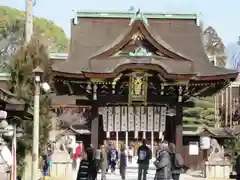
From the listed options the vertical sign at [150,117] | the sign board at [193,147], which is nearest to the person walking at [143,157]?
the vertical sign at [150,117]

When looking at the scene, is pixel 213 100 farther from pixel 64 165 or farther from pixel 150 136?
pixel 64 165

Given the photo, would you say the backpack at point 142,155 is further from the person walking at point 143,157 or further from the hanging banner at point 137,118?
the hanging banner at point 137,118

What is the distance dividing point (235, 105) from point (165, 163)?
35.7m

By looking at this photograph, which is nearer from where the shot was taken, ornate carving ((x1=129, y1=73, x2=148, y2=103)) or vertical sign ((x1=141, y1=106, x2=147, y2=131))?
ornate carving ((x1=129, y1=73, x2=148, y2=103))

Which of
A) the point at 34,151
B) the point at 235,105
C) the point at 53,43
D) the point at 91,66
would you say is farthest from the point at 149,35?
the point at 53,43

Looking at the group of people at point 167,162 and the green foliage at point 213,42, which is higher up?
the green foliage at point 213,42

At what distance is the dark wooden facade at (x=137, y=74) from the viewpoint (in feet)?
77.7

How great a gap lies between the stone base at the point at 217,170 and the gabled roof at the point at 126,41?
4132 mm

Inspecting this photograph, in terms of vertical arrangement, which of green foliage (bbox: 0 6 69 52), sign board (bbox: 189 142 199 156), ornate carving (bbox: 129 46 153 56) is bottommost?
sign board (bbox: 189 142 199 156)

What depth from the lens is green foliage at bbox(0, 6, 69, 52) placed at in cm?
5369

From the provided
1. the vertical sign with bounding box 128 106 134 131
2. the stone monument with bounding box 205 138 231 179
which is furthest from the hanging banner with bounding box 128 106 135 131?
the stone monument with bounding box 205 138 231 179

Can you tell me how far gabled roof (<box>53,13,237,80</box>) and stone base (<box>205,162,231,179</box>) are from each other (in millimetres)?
4132

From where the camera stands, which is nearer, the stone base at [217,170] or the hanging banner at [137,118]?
the hanging banner at [137,118]

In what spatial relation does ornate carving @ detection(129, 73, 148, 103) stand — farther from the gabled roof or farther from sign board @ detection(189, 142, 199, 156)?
sign board @ detection(189, 142, 199, 156)
